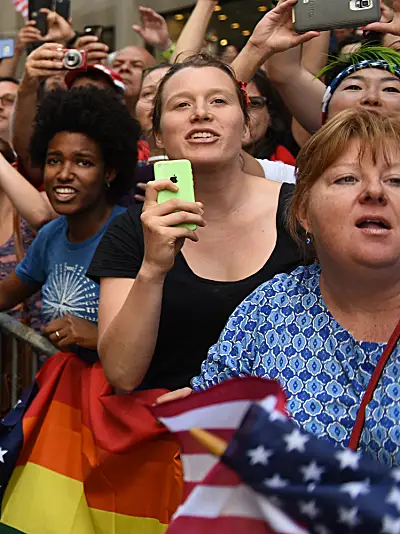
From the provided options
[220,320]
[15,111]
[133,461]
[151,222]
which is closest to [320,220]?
[151,222]

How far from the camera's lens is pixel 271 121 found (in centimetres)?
427

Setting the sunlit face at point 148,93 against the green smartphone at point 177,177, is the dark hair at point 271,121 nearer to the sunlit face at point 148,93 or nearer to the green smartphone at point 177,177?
the sunlit face at point 148,93

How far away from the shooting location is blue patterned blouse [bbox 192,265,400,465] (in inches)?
67.5

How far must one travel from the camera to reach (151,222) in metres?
2.22

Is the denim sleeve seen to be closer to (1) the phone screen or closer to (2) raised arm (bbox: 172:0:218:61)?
(2) raised arm (bbox: 172:0:218:61)

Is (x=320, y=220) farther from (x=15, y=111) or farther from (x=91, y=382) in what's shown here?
(x=15, y=111)

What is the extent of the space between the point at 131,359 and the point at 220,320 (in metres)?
0.31

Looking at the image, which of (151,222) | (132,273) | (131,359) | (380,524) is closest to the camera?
(380,524)

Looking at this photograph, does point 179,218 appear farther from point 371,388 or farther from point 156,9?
point 156,9

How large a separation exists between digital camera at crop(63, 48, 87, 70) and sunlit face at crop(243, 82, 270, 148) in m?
0.92

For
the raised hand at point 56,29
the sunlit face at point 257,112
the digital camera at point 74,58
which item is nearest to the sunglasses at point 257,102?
the sunlit face at point 257,112

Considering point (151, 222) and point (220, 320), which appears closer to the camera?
point (151, 222)

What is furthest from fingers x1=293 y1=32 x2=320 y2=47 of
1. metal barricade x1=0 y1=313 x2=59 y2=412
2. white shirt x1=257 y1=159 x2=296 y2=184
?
metal barricade x1=0 y1=313 x2=59 y2=412

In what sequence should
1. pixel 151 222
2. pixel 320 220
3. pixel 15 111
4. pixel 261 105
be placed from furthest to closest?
pixel 15 111, pixel 261 105, pixel 151 222, pixel 320 220
